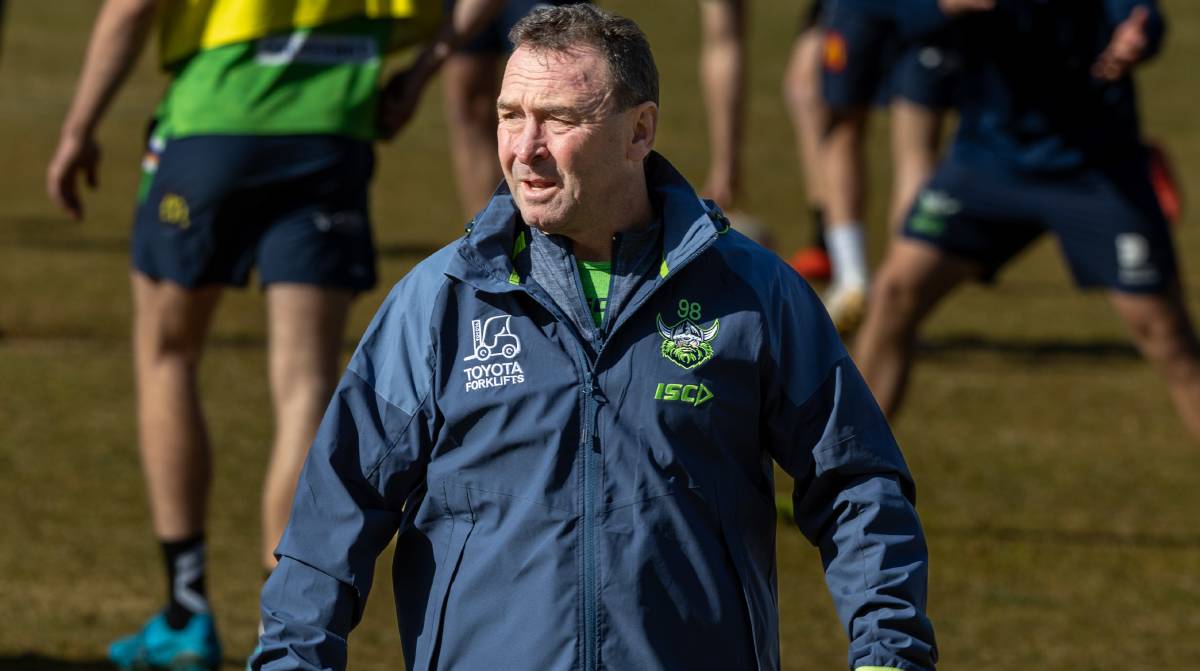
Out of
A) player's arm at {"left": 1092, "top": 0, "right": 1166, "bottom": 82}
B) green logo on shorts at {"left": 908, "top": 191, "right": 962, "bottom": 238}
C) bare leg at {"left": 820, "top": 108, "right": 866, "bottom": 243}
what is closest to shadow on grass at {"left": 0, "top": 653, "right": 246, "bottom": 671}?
green logo on shorts at {"left": 908, "top": 191, "right": 962, "bottom": 238}

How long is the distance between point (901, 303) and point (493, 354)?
3.70 metres

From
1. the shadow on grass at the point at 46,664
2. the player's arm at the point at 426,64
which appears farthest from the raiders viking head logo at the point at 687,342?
the shadow on grass at the point at 46,664

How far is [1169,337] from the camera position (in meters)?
6.40

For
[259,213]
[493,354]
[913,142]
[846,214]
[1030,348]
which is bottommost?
[1030,348]

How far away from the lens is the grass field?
5641 mm

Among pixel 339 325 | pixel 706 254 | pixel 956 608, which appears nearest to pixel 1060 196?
pixel 956 608

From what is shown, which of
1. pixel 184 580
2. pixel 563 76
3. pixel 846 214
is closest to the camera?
pixel 563 76

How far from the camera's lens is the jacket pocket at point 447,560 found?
10.0 feet

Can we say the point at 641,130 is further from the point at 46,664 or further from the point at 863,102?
the point at 863,102

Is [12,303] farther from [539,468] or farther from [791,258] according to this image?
[539,468]

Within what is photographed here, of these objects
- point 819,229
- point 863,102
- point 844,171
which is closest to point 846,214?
point 844,171

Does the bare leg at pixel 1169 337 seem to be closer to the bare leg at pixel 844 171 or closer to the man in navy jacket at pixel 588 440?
the bare leg at pixel 844 171

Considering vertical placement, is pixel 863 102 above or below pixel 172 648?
above

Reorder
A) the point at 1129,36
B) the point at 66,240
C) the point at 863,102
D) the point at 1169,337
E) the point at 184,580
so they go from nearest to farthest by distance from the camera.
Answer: the point at 184,580, the point at 1129,36, the point at 1169,337, the point at 863,102, the point at 66,240
